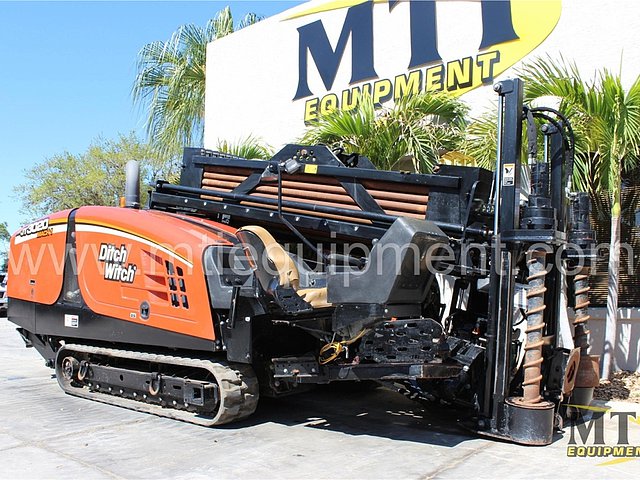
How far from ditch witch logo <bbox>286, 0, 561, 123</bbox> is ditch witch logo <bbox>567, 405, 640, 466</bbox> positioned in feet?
17.1

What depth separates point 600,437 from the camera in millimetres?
5457

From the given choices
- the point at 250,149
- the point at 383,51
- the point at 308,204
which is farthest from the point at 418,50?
the point at 308,204

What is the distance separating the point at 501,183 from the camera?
5289mm

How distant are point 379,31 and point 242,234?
6329 millimetres

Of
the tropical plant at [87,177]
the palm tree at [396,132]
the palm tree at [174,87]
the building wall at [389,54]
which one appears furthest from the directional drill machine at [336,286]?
the tropical plant at [87,177]

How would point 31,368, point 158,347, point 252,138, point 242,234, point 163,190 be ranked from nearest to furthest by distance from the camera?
point 242,234
point 158,347
point 163,190
point 31,368
point 252,138

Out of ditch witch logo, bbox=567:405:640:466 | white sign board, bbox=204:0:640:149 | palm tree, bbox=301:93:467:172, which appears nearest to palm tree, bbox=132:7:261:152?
white sign board, bbox=204:0:640:149

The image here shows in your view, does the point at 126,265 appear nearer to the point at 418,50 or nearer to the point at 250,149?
the point at 250,149

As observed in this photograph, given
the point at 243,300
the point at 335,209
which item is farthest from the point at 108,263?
the point at 335,209

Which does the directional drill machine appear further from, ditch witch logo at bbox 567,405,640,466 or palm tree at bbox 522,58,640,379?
palm tree at bbox 522,58,640,379

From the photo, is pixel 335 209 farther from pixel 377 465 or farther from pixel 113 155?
pixel 113 155

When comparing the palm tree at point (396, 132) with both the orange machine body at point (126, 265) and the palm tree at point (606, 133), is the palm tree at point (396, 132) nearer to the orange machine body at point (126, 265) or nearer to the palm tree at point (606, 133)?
the palm tree at point (606, 133)

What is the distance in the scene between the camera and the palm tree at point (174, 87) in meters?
15.5

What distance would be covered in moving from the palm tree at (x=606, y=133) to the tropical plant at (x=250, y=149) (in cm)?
481
